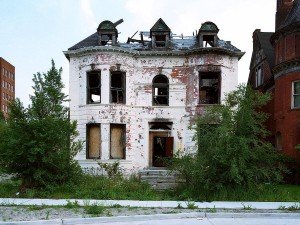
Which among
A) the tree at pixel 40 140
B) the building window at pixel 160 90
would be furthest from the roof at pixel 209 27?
the tree at pixel 40 140

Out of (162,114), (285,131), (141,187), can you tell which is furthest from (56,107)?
(285,131)

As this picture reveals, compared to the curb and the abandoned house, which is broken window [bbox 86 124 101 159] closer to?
the abandoned house

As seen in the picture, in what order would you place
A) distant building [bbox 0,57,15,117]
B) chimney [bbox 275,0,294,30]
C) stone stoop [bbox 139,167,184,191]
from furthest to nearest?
distant building [bbox 0,57,15,117], chimney [bbox 275,0,294,30], stone stoop [bbox 139,167,184,191]

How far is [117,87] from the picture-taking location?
2450cm

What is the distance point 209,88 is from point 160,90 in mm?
3199

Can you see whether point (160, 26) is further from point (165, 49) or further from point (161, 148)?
point (161, 148)

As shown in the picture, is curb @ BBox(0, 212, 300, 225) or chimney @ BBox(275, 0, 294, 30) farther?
chimney @ BBox(275, 0, 294, 30)

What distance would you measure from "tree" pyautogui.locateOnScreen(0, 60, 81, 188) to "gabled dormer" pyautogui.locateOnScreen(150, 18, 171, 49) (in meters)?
10.3

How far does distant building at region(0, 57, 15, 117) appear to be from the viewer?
9012 centimetres

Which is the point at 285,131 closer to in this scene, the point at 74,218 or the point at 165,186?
the point at 165,186

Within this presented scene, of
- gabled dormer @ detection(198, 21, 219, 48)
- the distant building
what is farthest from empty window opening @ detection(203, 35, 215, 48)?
the distant building

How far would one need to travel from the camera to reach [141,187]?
17.0 metres

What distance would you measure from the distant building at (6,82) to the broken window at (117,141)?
70.2m

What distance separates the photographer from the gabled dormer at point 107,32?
24391 mm
